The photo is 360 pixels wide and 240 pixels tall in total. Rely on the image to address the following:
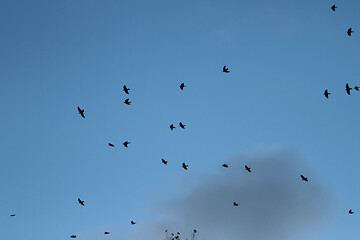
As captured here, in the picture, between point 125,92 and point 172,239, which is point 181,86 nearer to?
point 125,92

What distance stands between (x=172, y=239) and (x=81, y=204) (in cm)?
1984

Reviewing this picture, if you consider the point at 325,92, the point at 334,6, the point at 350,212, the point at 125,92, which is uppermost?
the point at 334,6

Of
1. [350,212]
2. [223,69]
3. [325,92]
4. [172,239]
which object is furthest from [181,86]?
[172,239]

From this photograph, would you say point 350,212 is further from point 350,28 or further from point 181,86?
point 181,86

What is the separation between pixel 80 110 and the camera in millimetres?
27266

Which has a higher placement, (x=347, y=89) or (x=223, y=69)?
(x=223, y=69)

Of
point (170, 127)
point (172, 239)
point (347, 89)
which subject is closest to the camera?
point (347, 89)

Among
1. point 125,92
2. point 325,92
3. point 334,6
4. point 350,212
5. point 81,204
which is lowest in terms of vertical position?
point 350,212

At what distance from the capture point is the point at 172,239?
47.7 meters

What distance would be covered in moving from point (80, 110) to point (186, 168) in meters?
8.26

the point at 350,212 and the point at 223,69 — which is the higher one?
the point at 223,69

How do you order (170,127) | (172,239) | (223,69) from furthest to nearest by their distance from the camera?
(172,239)
(170,127)
(223,69)

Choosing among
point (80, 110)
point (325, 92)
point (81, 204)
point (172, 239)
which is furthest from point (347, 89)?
point (172, 239)

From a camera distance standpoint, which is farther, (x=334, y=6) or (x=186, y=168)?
(x=186, y=168)
